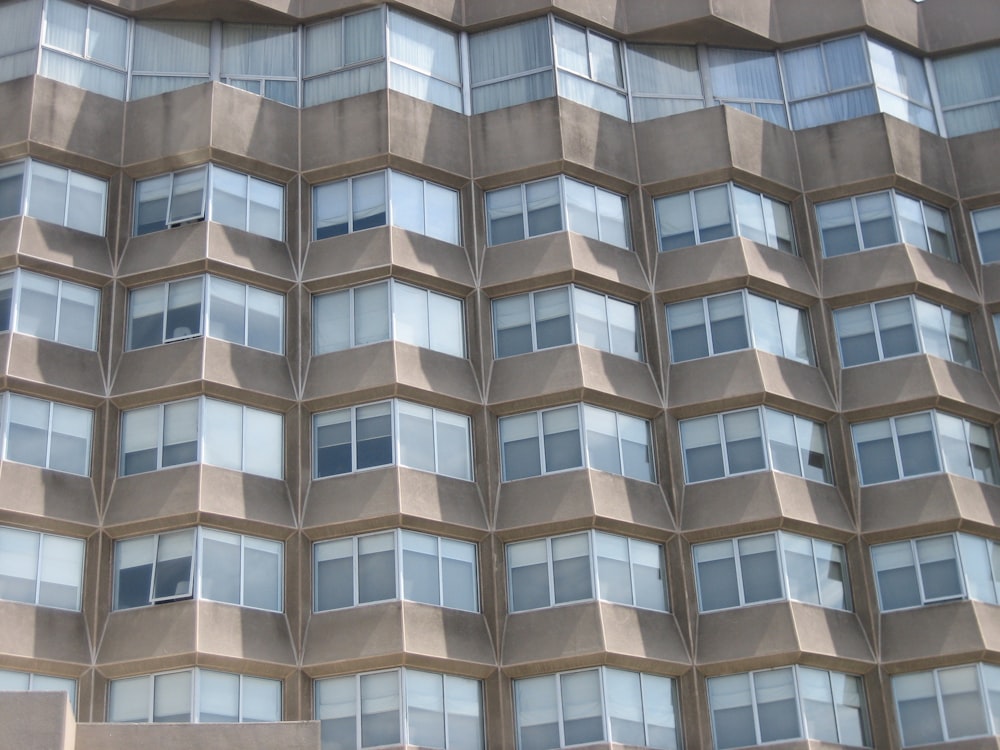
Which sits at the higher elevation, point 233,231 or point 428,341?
point 233,231

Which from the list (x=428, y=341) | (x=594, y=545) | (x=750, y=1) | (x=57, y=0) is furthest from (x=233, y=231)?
(x=750, y=1)

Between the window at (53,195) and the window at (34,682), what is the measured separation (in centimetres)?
1212

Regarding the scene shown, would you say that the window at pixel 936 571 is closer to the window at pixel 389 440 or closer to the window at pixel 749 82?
the window at pixel 389 440

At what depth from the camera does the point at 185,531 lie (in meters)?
38.8

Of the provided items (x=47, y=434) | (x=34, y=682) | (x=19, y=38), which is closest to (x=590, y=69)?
(x=19, y=38)

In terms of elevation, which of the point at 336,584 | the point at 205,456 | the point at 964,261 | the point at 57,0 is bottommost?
the point at 336,584

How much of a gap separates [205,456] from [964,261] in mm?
22269

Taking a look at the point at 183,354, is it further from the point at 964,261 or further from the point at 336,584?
the point at 964,261

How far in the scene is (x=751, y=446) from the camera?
4184 cm

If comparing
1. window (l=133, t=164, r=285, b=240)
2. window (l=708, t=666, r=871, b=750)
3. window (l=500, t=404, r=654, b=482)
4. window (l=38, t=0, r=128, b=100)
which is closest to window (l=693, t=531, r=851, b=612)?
window (l=708, t=666, r=871, b=750)

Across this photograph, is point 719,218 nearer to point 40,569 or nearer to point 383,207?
point 383,207

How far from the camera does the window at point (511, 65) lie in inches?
1821

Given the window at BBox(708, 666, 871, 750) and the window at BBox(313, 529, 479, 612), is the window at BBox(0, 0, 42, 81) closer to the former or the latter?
the window at BBox(313, 529, 479, 612)

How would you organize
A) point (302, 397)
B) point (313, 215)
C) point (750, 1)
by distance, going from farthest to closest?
point (750, 1)
point (313, 215)
point (302, 397)
